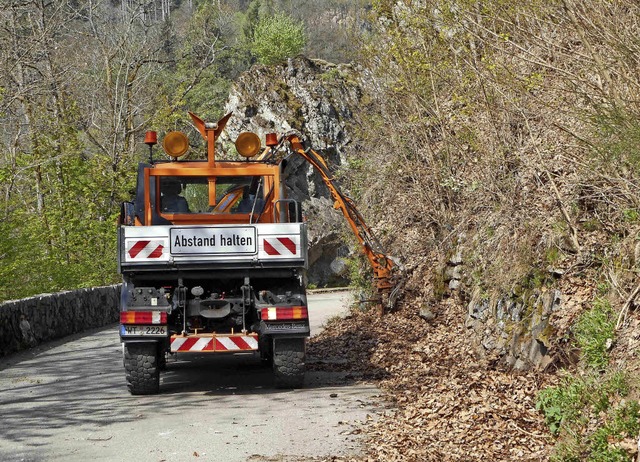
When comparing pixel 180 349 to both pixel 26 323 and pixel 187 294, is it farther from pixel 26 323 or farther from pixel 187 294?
pixel 26 323

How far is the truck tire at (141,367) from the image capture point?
34.7 feet

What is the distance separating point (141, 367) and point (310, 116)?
32177 mm

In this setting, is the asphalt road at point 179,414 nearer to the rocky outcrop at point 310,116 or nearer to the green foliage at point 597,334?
the green foliage at point 597,334

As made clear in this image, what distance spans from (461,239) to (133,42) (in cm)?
2728

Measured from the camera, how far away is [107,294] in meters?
23.3

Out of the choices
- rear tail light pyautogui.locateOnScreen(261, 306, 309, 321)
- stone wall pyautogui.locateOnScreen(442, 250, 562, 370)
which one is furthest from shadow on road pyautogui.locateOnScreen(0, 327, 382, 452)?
stone wall pyautogui.locateOnScreen(442, 250, 562, 370)

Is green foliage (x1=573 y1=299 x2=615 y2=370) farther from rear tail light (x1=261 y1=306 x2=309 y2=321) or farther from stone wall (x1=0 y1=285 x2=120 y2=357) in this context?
stone wall (x1=0 y1=285 x2=120 y2=357)

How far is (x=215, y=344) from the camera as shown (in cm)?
1052

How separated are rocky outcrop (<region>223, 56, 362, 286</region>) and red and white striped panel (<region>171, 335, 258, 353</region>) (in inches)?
1197

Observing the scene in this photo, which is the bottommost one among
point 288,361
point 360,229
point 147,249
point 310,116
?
point 288,361

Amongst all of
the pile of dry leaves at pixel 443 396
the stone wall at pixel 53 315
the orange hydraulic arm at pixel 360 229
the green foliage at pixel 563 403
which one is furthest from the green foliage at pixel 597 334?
the stone wall at pixel 53 315

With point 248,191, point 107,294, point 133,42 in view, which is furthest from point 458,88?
point 133,42

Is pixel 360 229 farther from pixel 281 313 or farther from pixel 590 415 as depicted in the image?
pixel 590 415

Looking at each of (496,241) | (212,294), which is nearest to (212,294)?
(212,294)
